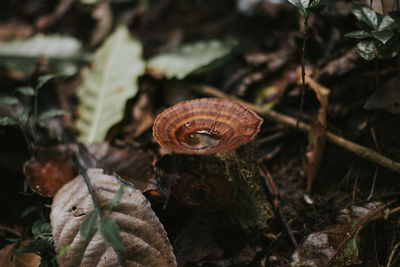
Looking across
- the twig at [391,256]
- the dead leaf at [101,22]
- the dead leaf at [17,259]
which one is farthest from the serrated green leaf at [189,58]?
the twig at [391,256]

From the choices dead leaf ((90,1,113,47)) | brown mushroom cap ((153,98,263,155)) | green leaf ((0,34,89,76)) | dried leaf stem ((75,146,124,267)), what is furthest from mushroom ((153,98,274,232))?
dead leaf ((90,1,113,47))

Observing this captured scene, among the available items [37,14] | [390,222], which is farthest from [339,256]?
[37,14]

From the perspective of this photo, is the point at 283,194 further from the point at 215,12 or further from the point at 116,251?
the point at 215,12

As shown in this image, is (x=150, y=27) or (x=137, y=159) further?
(x=150, y=27)

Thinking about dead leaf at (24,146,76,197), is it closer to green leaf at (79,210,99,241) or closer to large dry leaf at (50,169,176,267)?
large dry leaf at (50,169,176,267)

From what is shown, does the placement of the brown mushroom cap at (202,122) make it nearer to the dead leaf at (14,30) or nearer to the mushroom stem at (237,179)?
the mushroom stem at (237,179)

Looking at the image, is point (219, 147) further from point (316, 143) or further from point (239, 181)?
point (316, 143)

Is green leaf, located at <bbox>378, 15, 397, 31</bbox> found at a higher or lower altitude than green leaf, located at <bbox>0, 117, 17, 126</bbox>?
higher
